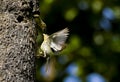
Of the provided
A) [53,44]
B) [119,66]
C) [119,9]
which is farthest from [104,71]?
[53,44]

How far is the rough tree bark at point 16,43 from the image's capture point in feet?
5.21

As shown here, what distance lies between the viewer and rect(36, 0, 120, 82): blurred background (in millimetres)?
4965

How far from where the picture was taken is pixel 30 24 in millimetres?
1687

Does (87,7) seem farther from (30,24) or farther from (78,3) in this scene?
(30,24)

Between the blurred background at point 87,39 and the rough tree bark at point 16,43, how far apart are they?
3.25m

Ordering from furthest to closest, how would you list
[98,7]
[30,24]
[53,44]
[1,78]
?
[98,7] → [53,44] → [30,24] → [1,78]

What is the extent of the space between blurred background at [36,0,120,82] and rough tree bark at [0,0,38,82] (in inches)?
128

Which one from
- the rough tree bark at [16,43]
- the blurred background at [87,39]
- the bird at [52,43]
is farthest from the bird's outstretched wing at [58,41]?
the blurred background at [87,39]

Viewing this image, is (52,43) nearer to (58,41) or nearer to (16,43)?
(58,41)

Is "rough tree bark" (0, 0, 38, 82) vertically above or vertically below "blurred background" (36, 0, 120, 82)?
above

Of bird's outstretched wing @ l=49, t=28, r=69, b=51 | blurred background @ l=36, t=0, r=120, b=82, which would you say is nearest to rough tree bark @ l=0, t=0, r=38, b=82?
bird's outstretched wing @ l=49, t=28, r=69, b=51

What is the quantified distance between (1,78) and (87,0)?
347cm

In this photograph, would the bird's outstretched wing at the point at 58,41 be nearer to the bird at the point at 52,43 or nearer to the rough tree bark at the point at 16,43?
the bird at the point at 52,43

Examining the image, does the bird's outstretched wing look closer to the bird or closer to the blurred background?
the bird
